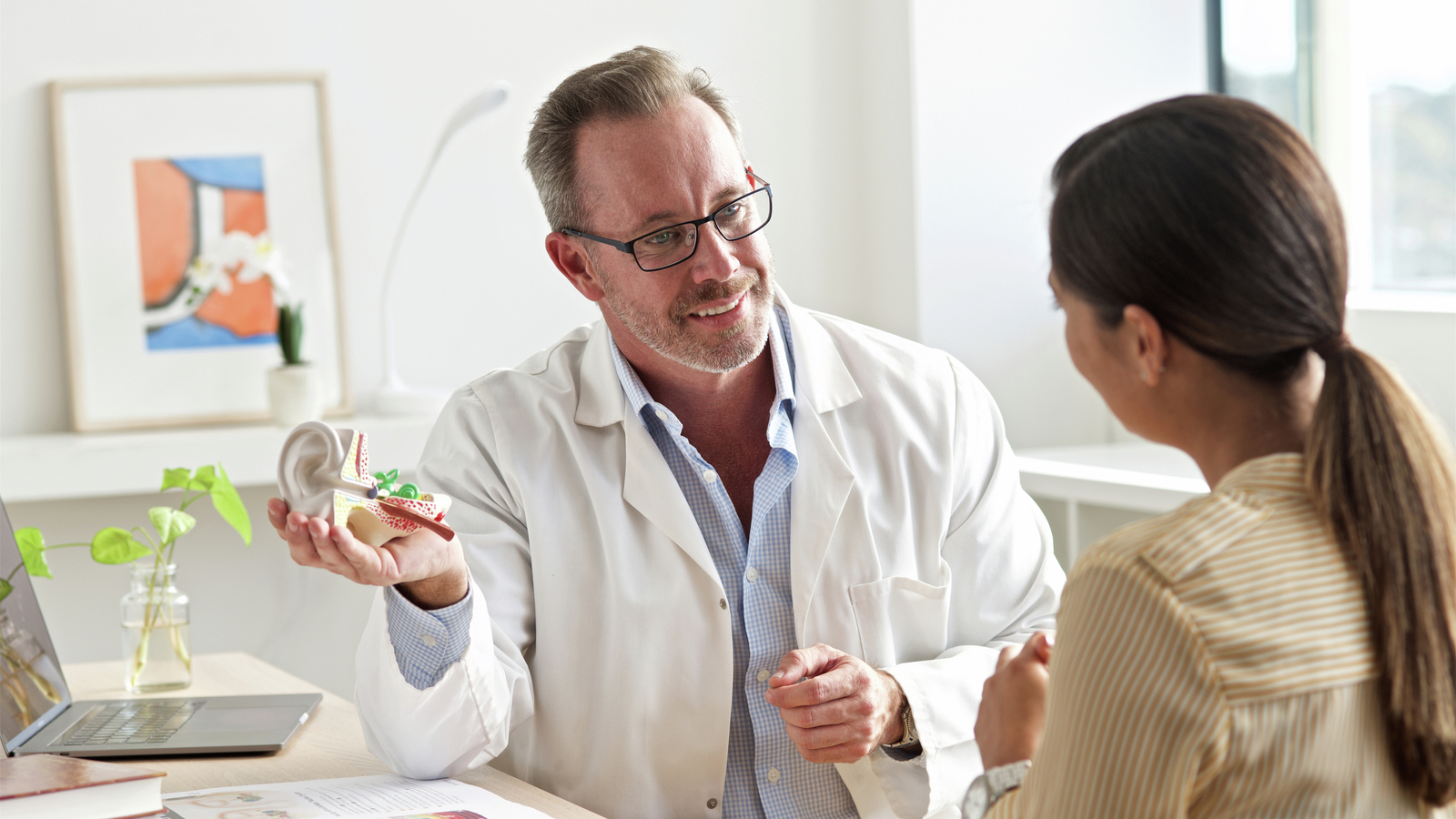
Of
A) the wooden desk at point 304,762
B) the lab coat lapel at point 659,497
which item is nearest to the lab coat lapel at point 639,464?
the lab coat lapel at point 659,497

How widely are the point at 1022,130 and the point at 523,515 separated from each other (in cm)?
188

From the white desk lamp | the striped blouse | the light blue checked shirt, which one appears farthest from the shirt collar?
the white desk lamp

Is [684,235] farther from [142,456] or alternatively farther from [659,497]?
[142,456]

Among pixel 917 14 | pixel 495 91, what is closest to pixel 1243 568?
pixel 495 91

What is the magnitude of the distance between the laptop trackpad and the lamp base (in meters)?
1.09

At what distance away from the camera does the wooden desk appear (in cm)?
129

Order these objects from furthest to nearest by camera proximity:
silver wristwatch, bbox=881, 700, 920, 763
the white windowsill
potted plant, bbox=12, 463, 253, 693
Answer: the white windowsill
potted plant, bbox=12, 463, 253, 693
silver wristwatch, bbox=881, 700, 920, 763

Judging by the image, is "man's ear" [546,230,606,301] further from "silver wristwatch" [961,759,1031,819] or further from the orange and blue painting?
the orange and blue painting

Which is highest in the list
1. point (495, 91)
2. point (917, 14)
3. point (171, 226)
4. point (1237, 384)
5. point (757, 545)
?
point (917, 14)

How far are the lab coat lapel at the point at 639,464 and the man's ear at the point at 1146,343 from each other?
71 centimetres

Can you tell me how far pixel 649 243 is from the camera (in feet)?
5.16

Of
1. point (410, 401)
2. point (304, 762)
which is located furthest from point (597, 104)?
point (410, 401)

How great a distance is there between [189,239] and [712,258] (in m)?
1.51

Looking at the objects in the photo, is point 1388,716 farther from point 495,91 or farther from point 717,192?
point 495,91
